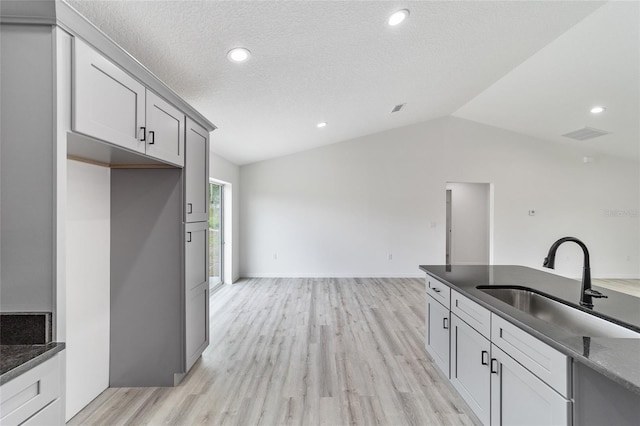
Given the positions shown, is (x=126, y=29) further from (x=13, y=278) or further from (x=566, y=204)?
(x=566, y=204)

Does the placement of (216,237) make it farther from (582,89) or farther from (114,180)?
(582,89)

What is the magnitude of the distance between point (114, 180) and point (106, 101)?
995mm

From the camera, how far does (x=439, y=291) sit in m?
2.37

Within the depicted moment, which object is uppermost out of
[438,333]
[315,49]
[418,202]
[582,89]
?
[582,89]

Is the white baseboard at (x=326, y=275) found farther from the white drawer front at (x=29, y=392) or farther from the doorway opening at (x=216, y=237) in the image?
the white drawer front at (x=29, y=392)

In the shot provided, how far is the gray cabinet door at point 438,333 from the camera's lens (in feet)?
7.35

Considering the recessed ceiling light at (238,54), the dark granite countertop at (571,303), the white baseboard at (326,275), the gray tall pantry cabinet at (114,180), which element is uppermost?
the recessed ceiling light at (238,54)

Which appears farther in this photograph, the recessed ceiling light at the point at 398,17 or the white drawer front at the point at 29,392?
the recessed ceiling light at the point at 398,17

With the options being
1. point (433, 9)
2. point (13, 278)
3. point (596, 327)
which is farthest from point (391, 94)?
point (13, 278)

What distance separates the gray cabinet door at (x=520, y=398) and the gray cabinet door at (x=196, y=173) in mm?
2335

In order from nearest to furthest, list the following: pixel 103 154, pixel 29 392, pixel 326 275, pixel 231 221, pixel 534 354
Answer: pixel 29 392
pixel 534 354
pixel 103 154
pixel 231 221
pixel 326 275

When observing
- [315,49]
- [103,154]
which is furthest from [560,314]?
[103,154]

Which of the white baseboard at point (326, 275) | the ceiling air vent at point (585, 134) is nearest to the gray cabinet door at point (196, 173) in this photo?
the white baseboard at point (326, 275)

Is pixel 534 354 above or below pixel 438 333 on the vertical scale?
above
